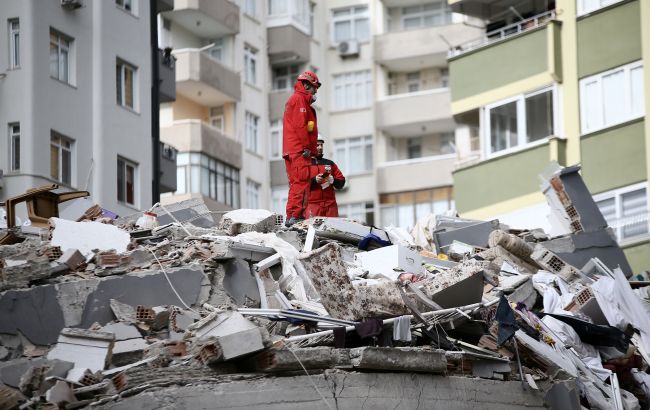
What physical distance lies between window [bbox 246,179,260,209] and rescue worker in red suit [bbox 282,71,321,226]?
34.4m

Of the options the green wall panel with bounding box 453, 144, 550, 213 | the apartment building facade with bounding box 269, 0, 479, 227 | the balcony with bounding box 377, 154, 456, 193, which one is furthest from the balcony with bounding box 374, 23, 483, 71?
the green wall panel with bounding box 453, 144, 550, 213

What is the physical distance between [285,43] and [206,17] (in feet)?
17.9

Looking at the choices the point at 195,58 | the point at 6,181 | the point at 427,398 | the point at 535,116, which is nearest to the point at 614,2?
the point at 535,116

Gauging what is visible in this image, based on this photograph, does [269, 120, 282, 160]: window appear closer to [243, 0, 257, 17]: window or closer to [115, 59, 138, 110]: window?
[243, 0, 257, 17]: window

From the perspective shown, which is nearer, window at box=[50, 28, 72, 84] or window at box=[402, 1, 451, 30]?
window at box=[50, 28, 72, 84]

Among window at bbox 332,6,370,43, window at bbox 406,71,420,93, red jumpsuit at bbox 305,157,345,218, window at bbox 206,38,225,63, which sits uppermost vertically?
window at bbox 332,6,370,43

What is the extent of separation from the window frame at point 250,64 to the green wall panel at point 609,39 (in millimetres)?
21136

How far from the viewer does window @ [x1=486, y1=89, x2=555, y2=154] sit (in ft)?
131

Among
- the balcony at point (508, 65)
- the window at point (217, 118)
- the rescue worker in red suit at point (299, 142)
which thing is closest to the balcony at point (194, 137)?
the window at point (217, 118)

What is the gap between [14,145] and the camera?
36938mm

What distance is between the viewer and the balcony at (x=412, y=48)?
60688mm

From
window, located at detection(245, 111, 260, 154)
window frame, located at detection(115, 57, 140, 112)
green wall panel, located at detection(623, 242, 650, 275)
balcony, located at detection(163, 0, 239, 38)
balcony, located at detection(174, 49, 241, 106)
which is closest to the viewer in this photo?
green wall panel, located at detection(623, 242, 650, 275)

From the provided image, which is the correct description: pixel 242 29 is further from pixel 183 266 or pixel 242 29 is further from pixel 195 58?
pixel 183 266

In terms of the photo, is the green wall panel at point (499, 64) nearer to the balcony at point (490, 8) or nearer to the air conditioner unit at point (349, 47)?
the balcony at point (490, 8)
